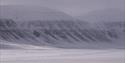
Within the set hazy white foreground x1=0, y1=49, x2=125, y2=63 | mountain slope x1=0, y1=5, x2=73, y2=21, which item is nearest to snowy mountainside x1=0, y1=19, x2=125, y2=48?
mountain slope x1=0, y1=5, x2=73, y2=21

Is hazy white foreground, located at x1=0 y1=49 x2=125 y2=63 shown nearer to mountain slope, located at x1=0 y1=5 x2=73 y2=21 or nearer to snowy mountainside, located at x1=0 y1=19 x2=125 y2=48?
mountain slope, located at x1=0 y1=5 x2=73 y2=21

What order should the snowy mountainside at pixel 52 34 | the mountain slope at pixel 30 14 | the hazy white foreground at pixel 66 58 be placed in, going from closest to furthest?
the hazy white foreground at pixel 66 58
the mountain slope at pixel 30 14
the snowy mountainside at pixel 52 34

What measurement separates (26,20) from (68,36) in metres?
2.99

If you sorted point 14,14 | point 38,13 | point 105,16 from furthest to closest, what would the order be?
point 14,14, point 38,13, point 105,16

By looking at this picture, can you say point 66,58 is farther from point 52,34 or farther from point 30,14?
point 30,14

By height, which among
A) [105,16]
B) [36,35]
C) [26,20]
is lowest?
[36,35]

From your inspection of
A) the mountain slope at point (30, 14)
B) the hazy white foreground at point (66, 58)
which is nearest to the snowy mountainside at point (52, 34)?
the mountain slope at point (30, 14)

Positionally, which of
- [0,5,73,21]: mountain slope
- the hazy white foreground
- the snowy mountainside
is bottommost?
the snowy mountainside

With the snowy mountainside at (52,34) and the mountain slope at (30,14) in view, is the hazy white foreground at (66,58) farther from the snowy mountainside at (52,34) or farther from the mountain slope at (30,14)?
the snowy mountainside at (52,34)

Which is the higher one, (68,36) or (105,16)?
(105,16)

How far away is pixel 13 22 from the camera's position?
2039 cm

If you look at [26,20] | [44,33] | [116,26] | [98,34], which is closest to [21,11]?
[26,20]

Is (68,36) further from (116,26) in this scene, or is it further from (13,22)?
(116,26)

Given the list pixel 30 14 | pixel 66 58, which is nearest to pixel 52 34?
pixel 30 14
